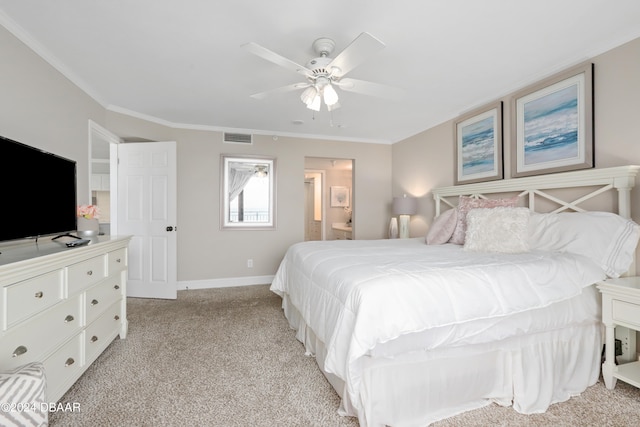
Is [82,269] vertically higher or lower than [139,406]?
higher

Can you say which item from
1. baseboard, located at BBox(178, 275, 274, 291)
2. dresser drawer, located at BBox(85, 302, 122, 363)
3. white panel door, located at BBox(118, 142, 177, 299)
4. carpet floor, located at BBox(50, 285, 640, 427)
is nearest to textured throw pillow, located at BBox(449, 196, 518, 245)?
carpet floor, located at BBox(50, 285, 640, 427)

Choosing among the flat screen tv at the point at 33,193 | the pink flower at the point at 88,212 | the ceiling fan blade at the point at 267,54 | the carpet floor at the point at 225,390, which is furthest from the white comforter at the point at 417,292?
the pink flower at the point at 88,212

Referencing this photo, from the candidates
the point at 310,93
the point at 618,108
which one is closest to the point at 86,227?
the point at 310,93

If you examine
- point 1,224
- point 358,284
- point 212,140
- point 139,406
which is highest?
point 212,140

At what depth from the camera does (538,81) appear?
2.62m

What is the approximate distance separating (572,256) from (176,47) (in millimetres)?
3257

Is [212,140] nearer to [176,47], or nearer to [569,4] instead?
[176,47]

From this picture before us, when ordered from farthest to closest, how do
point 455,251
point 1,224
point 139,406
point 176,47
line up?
point 455,251, point 176,47, point 139,406, point 1,224

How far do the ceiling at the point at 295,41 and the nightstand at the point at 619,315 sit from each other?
1742mm

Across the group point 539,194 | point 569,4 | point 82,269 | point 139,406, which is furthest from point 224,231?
point 569,4

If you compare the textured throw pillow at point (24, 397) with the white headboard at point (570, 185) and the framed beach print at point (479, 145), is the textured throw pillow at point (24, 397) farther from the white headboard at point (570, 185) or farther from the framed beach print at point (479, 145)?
the framed beach print at point (479, 145)

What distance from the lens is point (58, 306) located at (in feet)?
5.24

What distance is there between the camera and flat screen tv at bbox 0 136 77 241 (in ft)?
4.87

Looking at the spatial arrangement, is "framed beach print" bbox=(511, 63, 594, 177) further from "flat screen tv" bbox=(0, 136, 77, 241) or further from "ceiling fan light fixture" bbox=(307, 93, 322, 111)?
"flat screen tv" bbox=(0, 136, 77, 241)
